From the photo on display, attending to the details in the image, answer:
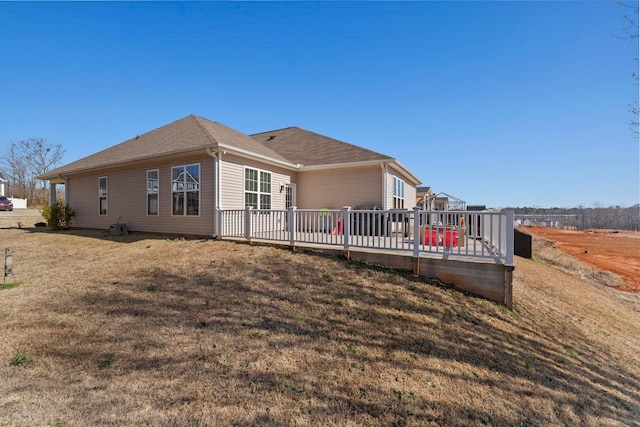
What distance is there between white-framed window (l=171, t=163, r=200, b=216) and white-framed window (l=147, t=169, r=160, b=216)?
95cm

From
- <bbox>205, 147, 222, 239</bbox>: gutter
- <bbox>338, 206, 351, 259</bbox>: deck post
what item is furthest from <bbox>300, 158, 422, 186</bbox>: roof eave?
<bbox>338, 206, 351, 259</bbox>: deck post

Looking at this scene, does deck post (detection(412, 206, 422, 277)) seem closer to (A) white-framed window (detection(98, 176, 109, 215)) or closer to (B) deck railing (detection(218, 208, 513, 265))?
(B) deck railing (detection(218, 208, 513, 265))

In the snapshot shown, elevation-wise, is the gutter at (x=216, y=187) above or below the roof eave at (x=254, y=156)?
below

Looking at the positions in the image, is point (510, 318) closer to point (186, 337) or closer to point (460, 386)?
point (460, 386)

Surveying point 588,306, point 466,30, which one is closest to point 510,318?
point 588,306

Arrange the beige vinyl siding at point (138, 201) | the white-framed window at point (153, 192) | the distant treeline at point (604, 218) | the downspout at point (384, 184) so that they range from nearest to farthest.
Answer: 1. the beige vinyl siding at point (138, 201)
2. the downspout at point (384, 184)
3. the white-framed window at point (153, 192)
4. the distant treeline at point (604, 218)

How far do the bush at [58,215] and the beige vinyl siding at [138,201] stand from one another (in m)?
0.32

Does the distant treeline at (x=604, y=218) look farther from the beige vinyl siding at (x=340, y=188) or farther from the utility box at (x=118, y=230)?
the utility box at (x=118, y=230)

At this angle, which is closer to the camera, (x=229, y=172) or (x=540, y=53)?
(x=540, y=53)

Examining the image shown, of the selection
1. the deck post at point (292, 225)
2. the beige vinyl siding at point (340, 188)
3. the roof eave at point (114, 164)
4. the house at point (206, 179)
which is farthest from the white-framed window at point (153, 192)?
the deck post at point (292, 225)

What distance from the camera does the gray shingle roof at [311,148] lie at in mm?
11062

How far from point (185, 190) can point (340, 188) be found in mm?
6121

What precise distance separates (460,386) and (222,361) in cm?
269

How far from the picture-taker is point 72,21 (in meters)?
9.29
